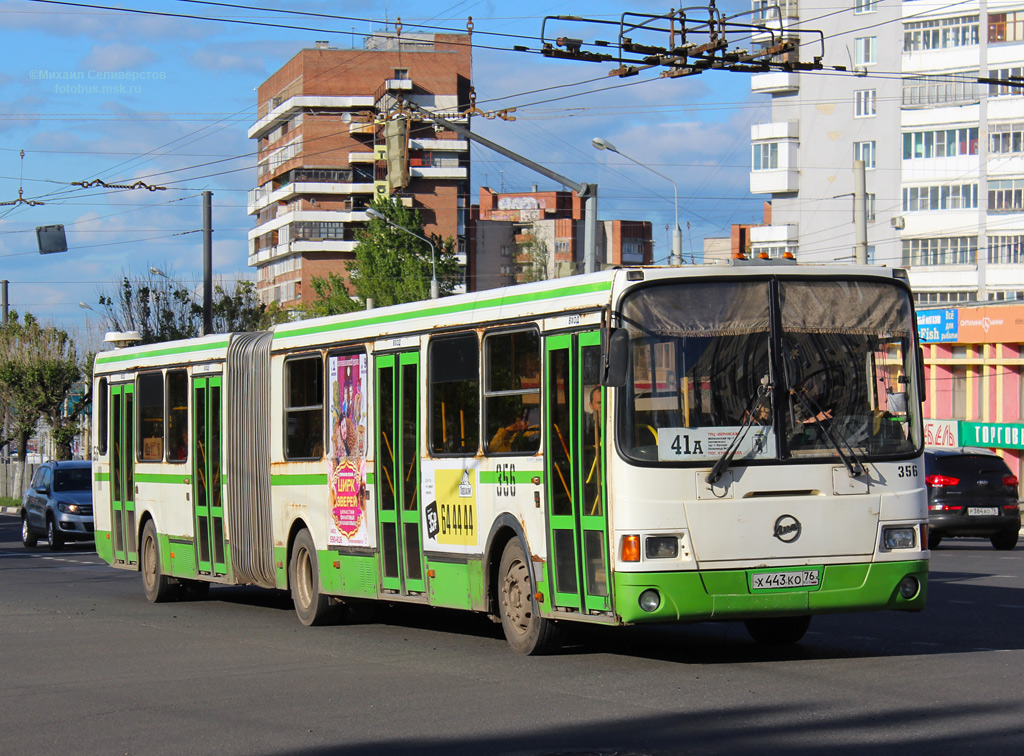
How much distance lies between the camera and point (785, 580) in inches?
433

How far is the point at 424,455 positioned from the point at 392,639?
5.72ft

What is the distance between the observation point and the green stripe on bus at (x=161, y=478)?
62.1 ft

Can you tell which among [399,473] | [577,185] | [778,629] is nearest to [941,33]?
[577,185]

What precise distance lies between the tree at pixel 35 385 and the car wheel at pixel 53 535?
30730 mm

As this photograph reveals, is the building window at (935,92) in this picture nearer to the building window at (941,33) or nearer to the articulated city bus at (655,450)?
the building window at (941,33)

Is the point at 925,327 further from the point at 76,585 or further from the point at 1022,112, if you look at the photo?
the point at 76,585

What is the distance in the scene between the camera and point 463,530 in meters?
13.0

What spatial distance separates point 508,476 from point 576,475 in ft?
3.56

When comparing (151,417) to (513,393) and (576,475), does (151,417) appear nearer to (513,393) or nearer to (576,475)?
(513,393)

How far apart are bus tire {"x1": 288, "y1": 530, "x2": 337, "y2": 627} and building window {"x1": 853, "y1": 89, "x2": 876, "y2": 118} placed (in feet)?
229

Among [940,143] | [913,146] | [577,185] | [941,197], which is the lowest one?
[577,185]

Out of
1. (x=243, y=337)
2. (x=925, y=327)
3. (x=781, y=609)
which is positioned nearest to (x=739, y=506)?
(x=781, y=609)

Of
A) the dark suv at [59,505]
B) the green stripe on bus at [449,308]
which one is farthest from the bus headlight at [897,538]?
the dark suv at [59,505]

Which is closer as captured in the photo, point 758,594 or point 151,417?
point 758,594
